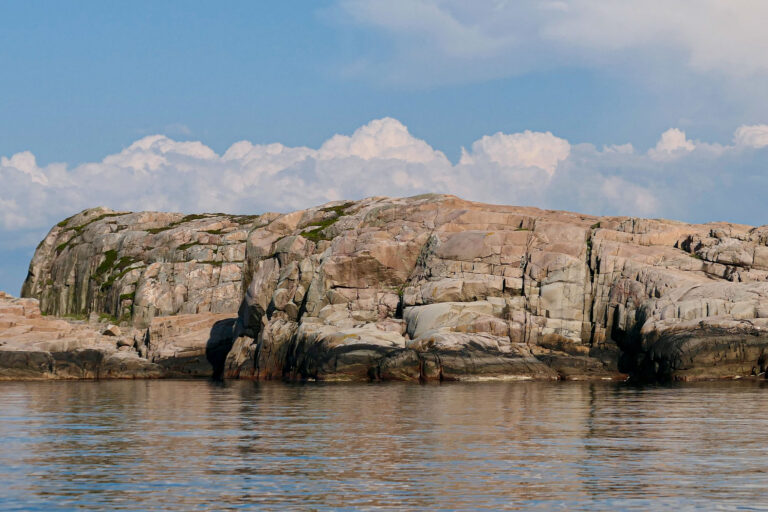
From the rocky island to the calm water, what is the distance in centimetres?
2083

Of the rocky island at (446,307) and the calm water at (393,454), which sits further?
the rocky island at (446,307)

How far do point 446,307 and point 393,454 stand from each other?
46219 mm

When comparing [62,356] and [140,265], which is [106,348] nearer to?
[62,356]

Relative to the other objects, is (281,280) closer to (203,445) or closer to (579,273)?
(579,273)

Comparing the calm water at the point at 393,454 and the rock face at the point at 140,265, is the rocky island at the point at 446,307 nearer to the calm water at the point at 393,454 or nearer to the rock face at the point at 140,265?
the rock face at the point at 140,265

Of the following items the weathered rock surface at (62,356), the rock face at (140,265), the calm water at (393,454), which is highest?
the rock face at (140,265)

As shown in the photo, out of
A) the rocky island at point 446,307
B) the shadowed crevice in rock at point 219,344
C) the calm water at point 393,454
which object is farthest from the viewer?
the shadowed crevice in rock at point 219,344

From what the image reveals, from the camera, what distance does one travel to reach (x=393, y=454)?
23562 mm

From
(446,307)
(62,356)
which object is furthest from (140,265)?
(446,307)

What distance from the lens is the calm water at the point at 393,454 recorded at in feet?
56.9

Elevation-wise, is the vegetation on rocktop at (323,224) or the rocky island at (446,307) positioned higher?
the vegetation on rocktop at (323,224)

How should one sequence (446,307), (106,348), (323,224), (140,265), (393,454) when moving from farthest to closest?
1. (140,265)
2. (323,224)
3. (106,348)
4. (446,307)
5. (393,454)

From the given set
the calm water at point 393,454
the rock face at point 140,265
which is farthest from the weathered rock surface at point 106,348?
the calm water at point 393,454

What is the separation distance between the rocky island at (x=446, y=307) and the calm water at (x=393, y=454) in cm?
2083
